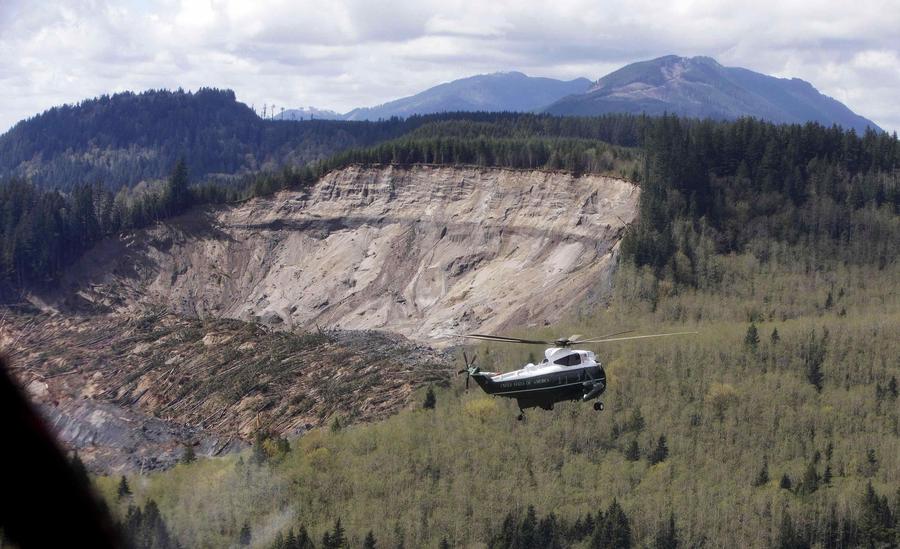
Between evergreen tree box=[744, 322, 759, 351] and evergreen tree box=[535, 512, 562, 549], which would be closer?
evergreen tree box=[535, 512, 562, 549]

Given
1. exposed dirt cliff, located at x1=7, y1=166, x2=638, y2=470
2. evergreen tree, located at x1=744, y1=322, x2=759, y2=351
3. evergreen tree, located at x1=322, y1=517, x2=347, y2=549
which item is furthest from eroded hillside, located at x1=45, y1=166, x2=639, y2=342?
evergreen tree, located at x1=322, y1=517, x2=347, y2=549

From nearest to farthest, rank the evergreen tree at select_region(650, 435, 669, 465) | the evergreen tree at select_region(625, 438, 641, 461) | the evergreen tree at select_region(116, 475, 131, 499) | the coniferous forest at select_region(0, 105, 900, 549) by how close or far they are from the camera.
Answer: the evergreen tree at select_region(116, 475, 131, 499) < the coniferous forest at select_region(0, 105, 900, 549) < the evergreen tree at select_region(650, 435, 669, 465) < the evergreen tree at select_region(625, 438, 641, 461)

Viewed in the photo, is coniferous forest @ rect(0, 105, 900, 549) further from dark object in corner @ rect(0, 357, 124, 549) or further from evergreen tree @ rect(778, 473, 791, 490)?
dark object in corner @ rect(0, 357, 124, 549)

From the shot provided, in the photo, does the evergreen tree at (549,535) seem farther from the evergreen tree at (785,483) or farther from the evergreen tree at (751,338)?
the evergreen tree at (751,338)

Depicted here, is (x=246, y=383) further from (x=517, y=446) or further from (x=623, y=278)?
(x=623, y=278)

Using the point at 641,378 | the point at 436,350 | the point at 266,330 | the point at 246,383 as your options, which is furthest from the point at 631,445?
the point at 266,330
